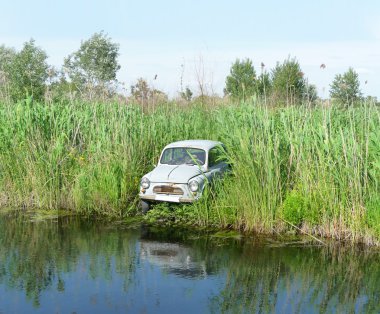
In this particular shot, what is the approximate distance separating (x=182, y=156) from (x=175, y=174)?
869 mm

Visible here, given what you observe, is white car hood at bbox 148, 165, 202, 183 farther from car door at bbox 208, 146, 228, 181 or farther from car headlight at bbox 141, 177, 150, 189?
car door at bbox 208, 146, 228, 181

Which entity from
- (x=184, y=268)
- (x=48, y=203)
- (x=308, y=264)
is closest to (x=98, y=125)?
(x=48, y=203)

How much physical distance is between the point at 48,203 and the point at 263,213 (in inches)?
202

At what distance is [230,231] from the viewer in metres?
9.76

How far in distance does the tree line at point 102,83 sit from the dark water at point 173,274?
3189 millimetres

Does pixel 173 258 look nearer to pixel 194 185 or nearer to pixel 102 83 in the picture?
pixel 194 185

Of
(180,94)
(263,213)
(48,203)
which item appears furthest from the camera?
(180,94)

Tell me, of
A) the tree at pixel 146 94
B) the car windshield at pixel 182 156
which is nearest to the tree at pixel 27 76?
the tree at pixel 146 94

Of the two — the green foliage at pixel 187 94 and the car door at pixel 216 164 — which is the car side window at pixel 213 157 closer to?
the car door at pixel 216 164

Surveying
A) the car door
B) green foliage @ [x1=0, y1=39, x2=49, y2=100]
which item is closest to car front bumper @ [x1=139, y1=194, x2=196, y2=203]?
the car door

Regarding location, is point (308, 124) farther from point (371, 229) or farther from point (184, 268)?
point (184, 268)

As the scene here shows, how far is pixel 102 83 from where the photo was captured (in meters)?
14.5

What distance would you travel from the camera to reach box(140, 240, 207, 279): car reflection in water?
761 centimetres

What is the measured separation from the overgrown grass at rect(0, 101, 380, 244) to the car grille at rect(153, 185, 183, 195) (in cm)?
43
